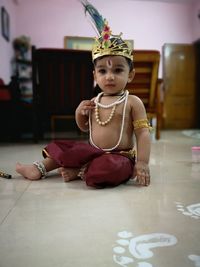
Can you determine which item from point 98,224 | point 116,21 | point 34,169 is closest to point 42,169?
point 34,169

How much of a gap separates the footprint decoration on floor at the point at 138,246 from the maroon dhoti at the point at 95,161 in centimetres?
42

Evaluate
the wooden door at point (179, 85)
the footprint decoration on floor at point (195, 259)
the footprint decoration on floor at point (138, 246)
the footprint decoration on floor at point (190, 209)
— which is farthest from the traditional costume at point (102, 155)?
the wooden door at point (179, 85)

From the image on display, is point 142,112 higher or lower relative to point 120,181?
higher

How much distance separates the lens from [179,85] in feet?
17.9

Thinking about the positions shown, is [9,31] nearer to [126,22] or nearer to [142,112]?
[126,22]

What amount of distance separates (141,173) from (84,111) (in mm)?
393

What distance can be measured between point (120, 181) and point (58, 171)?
385 mm

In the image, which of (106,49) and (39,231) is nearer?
(39,231)

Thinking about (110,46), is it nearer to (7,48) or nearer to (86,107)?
(86,107)

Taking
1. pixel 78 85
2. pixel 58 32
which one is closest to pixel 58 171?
pixel 78 85

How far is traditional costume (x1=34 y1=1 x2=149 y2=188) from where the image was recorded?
1121mm

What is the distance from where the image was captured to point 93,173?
1.12m

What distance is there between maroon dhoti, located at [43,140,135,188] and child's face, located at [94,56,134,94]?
29 cm

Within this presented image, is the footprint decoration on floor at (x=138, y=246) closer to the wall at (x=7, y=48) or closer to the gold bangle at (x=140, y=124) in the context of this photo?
the gold bangle at (x=140, y=124)
